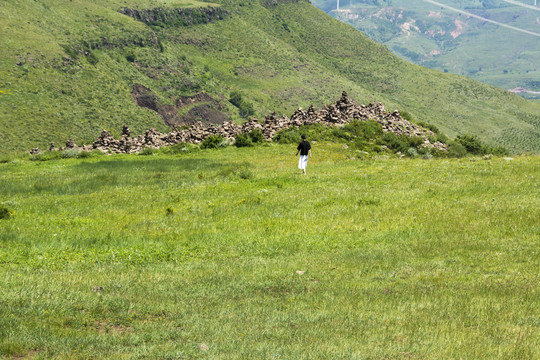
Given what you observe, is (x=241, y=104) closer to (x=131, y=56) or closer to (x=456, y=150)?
(x=131, y=56)

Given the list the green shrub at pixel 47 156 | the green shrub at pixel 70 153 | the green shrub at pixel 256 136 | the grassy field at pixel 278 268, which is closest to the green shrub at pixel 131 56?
the green shrub at pixel 47 156

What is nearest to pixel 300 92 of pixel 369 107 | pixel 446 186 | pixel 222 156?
pixel 369 107

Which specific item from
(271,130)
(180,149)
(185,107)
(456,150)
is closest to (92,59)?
(185,107)

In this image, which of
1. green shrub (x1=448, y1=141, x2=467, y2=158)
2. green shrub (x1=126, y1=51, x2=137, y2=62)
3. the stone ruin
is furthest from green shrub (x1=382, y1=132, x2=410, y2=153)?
green shrub (x1=126, y1=51, x2=137, y2=62)

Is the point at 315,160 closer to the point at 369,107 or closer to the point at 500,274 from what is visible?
the point at 369,107

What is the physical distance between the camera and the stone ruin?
45312 millimetres

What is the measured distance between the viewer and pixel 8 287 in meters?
9.48

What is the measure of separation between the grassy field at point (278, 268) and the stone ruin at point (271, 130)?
836 inches

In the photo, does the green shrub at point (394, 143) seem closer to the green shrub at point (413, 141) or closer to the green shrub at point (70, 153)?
the green shrub at point (413, 141)

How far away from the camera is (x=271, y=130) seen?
45.0 metres

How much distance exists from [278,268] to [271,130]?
33819mm

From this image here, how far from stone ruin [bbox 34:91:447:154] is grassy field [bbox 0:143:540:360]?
69.7 feet

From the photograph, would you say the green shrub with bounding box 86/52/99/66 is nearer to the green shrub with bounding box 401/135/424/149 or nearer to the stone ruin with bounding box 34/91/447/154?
the stone ruin with bounding box 34/91/447/154

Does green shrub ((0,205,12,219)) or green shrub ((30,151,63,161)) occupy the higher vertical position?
green shrub ((0,205,12,219))
